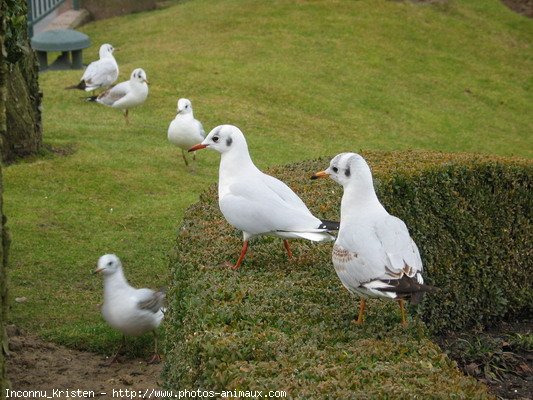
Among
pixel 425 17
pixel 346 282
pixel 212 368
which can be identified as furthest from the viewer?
pixel 425 17

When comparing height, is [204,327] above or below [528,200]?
above

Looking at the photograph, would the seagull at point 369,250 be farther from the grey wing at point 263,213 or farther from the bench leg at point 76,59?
the bench leg at point 76,59

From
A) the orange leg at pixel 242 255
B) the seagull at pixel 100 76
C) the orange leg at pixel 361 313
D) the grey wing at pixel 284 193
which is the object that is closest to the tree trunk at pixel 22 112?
the seagull at pixel 100 76

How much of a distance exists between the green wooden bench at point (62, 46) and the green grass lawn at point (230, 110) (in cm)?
58

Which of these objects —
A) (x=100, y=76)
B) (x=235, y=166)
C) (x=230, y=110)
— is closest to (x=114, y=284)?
(x=235, y=166)

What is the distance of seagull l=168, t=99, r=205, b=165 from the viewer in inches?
425

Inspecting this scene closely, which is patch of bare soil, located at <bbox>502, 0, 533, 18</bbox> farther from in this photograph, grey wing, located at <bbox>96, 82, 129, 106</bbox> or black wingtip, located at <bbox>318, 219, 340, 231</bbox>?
black wingtip, located at <bbox>318, 219, 340, 231</bbox>

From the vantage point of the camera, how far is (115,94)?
12969 mm

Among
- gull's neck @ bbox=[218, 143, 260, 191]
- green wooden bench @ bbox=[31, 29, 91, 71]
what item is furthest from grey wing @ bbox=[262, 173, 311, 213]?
green wooden bench @ bbox=[31, 29, 91, 71]

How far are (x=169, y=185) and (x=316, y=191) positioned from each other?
3750 millimetres

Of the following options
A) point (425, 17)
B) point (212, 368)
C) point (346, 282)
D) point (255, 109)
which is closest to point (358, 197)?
point (346, 282)

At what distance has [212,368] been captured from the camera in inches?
170

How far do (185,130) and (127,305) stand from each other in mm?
4652

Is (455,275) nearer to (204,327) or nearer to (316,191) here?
(316,191)
